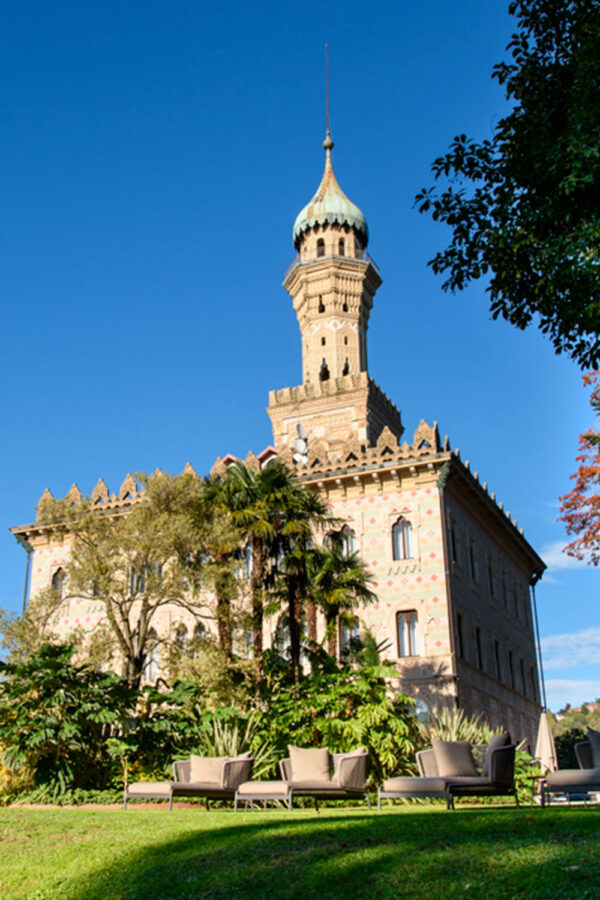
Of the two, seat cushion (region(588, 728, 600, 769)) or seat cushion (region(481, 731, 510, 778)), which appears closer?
seat cushion (region(481, 731, 510, 778))

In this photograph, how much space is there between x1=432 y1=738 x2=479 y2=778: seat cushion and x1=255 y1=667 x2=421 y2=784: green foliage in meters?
6.57

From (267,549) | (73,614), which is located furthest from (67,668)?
(73,614)

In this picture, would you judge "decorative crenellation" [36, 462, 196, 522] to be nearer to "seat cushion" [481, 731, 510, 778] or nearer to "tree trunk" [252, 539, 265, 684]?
"tree trunk" [252, 539, 265, 684]

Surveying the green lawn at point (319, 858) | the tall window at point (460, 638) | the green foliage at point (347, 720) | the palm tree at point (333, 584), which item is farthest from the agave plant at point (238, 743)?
the tall window at point (460, 638)

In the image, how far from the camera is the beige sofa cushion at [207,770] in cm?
1342

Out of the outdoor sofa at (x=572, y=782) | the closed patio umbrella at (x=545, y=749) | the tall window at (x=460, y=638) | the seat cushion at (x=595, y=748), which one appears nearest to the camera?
the outdoor sofa at (x=572, y=782)

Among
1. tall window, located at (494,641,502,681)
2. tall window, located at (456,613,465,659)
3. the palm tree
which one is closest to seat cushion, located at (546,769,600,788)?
the palm tree

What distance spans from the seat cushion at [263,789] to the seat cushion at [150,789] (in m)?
1.07

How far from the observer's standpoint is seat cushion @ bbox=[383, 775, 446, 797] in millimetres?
11016

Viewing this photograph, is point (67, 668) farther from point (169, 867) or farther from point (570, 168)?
point (570, 168)

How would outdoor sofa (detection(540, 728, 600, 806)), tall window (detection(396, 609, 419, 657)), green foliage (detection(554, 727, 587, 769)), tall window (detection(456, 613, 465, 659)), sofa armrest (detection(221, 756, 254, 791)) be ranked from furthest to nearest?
green foliage (detection(554, 727, 587, 769)) → tall window (detection(456, 613, 465, 659)) → tall window (detection(396, 609, 419, 657)) → sofa armrest (detection(221, 756, 254, 791)) → outdoor sofa (detection(540, 728, 600, 806))

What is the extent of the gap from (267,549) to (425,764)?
11.9m

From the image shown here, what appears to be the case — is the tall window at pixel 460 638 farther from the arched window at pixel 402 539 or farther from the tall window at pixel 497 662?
the tall window at pixel 497 662

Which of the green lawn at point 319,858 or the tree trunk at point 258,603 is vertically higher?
the tree trunk at point 258,603
